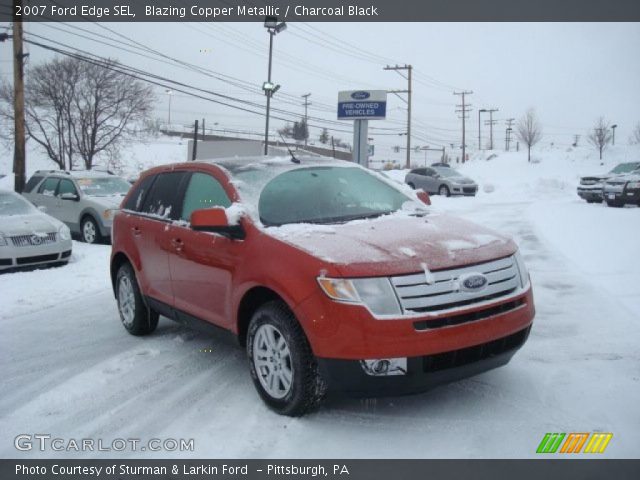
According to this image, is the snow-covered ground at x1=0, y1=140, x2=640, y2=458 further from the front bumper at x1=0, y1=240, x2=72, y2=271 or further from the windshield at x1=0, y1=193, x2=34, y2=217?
the windshield at x1=0, y1=193, x2=34, y2=217

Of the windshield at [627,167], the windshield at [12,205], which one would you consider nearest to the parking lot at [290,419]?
the windshield at [12,205]

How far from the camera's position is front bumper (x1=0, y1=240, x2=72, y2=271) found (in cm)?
938

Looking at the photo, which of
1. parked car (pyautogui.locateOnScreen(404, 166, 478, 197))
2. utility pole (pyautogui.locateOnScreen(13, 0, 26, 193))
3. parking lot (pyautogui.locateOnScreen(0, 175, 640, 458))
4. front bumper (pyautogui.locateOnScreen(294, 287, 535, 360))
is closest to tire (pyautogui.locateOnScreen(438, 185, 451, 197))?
parked car (pyautogui.locateOnScreen(404, 166, 478, 197))

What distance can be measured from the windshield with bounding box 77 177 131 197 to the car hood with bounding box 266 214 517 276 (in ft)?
34.8

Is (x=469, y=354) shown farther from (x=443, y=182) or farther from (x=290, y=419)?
(x=443, y=182)

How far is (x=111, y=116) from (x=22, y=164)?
1530 cm

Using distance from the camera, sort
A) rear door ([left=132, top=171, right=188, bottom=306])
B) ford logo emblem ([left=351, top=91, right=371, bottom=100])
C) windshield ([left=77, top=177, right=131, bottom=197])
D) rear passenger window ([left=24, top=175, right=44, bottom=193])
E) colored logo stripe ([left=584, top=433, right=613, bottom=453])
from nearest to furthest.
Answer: colored logo stripe ([left=584, top=433, right=613, bottom=453]) < rear door ([left=132, top=171, right=188, bottom=306]) < windshield ([left=77, top=177, right=131, bottom=197]) < rear passenger window ([left=24, top=175, right=44, bottom=193]) < ford logo emblem ([left=351, top=91, right=371, bottom=100])

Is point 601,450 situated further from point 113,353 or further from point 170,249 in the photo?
point 113,353

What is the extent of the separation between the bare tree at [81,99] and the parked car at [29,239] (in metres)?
23.2

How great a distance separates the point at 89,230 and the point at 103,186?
1.33 metres

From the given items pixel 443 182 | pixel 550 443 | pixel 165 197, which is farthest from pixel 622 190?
pixel 550 443

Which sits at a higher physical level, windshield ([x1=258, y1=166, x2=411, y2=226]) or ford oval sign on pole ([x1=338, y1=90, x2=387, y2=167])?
ford oval sign on pole ([x1=338, y1=90, x2=387, y2=167])

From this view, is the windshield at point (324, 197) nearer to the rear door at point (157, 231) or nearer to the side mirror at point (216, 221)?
the side mirror at point (216, 221)

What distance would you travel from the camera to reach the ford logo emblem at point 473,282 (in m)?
3.38
